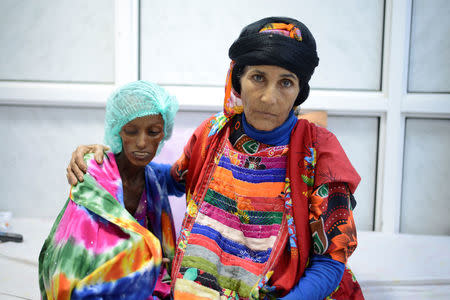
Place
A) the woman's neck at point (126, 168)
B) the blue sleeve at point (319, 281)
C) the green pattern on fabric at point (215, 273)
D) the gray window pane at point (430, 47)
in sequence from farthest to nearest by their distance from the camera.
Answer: the gray window pane at point (430, 47) < the woman's neck at point (126, 168) < the green pattern on fabric at point (215, 273) < the blue sleeve at point (319, 281)

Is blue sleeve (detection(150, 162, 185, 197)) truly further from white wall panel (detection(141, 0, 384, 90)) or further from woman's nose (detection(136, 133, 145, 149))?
white wall panel (detection(141, 0, 384, 90))

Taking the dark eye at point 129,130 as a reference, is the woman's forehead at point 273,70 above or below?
above

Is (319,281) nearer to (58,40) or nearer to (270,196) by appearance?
(270,196)

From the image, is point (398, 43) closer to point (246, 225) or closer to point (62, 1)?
point (246, 225)

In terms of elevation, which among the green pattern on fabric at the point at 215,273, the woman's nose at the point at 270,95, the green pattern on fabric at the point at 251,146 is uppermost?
the woman's nose at the point at 270,95

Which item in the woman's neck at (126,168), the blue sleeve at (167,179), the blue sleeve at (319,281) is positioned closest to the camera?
the blue sleeve at (319,281)

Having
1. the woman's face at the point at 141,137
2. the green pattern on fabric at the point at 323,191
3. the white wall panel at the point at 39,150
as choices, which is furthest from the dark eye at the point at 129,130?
the white wall panel at the point at 39,150

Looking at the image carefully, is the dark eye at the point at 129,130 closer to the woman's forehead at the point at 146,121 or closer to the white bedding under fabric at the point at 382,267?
the woman's forehead at the point at 146,121

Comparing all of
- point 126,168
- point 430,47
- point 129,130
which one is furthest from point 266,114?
point 430,47

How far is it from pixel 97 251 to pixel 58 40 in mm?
1760

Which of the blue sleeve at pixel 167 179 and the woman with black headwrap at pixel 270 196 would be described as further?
the blue sleeve at pixel 167 179

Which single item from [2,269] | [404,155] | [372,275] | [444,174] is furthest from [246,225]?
[444,174]

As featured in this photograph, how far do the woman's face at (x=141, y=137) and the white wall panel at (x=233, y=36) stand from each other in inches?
41.0

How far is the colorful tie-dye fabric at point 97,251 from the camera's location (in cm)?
122
